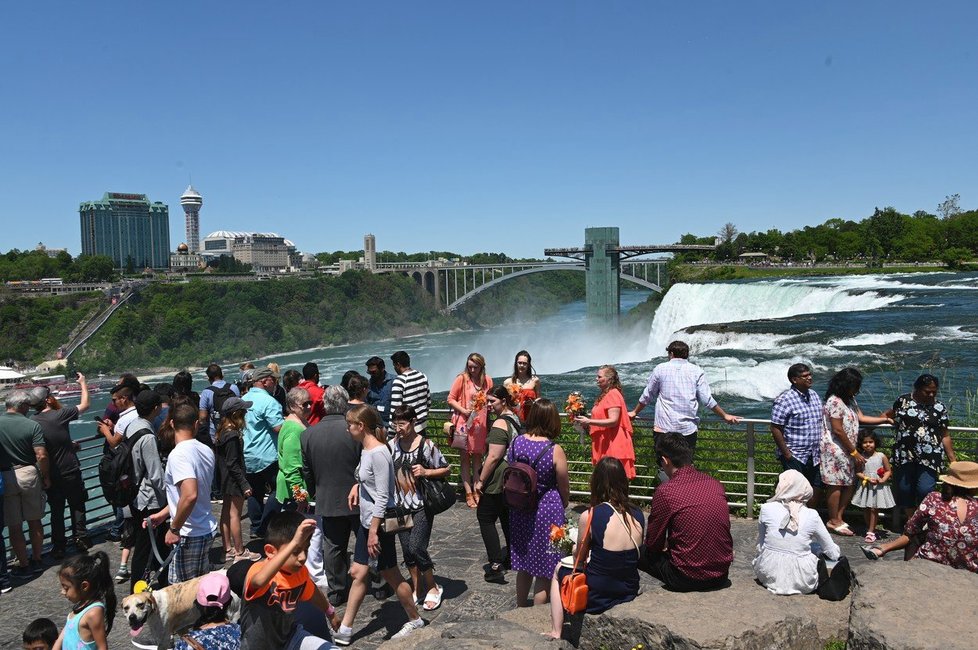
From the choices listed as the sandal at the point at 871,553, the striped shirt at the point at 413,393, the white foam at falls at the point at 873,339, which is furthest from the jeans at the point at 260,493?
the white foam at falls at the point at 873,339

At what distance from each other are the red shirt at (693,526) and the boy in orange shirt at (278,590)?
Result: 167 cm

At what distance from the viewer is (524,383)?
18.4 feet

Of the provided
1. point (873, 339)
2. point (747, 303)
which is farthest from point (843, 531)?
point (747, 303)

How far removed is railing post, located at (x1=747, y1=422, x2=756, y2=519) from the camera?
17.8 feet

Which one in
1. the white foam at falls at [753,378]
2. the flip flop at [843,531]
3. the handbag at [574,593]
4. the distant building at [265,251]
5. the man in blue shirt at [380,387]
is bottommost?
the white foam at falls at [753,378]

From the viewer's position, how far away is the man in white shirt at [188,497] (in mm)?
3666

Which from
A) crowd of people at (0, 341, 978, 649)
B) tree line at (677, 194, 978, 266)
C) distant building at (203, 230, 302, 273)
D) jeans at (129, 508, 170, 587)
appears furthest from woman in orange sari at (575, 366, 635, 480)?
distant building at (203, 230, 302, 273)

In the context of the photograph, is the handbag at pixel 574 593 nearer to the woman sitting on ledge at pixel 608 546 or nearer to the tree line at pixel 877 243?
the woman sitting on ledge at pixel 608 546

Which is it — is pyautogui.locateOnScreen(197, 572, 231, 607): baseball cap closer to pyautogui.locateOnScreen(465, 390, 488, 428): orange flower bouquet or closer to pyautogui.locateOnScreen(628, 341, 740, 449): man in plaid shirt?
pyautogui.locateOnScreen(465, 390, 488, 428): orange flower bouquet

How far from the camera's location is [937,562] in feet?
11.7

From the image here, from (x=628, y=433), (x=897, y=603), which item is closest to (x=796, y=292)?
(x=628, y=433)

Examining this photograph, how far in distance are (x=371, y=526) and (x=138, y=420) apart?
1875 millimetres

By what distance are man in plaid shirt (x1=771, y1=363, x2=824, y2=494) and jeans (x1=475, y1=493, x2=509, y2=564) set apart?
2.01 meters

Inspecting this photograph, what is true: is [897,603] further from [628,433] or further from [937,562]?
[628,433]
